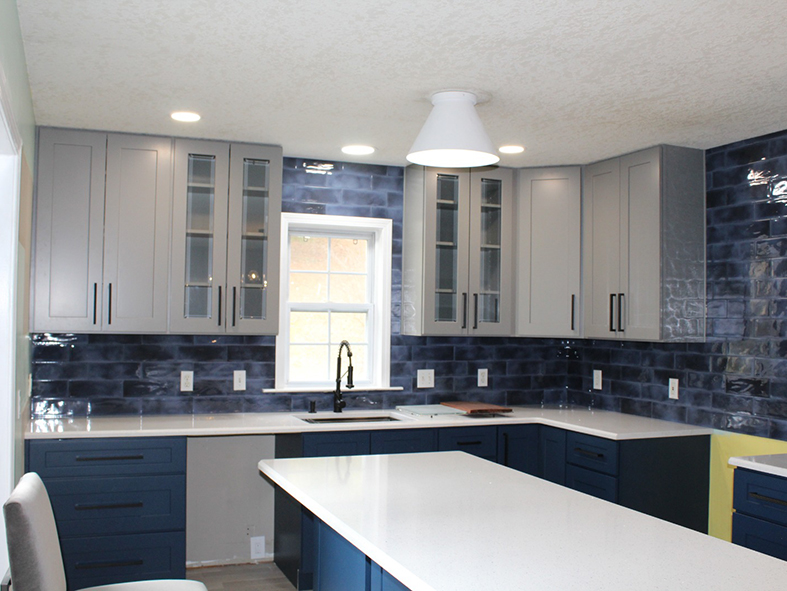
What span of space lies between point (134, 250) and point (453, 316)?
192 centimetres

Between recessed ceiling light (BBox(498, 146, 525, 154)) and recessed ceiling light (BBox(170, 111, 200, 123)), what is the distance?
168cm

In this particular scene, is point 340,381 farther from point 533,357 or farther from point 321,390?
point 533,357

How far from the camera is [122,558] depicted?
365 centimetres

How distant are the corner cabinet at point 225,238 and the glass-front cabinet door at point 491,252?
1.25 metres

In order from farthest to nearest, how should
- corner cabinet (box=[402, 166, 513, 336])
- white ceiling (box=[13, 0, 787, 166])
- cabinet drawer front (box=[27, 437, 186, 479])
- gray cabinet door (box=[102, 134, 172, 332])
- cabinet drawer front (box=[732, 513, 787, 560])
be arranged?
Result: corner cabinet (box=[402, 166, 513, 336]), gray cabinet door (box=[102, 134, 172, 332]), cabinet drawer front (box=[27, 437, 186, 479]), cabinet drawer front (box=[732, 513, 787, 560]), white ceiling (box=[13, 0, 787, 166])

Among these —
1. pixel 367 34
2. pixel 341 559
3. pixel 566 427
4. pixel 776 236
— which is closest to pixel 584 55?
pixel 367 34

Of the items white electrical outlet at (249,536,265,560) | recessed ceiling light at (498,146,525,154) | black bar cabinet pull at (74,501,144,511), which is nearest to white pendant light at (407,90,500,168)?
recessed ceiling light at (498,146,525,154)

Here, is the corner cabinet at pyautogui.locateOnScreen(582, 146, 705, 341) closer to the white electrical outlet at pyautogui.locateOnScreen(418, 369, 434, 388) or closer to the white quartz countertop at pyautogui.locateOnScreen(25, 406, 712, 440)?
the white quartz countertop at pyautogui.locateOnScreen(25, 406, 712, 440)

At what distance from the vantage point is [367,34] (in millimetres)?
2598

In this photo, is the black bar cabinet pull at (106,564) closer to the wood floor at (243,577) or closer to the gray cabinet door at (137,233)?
the wood floor at (243,577)

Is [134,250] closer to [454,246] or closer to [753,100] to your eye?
[454,246]

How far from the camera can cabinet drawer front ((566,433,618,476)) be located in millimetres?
3938

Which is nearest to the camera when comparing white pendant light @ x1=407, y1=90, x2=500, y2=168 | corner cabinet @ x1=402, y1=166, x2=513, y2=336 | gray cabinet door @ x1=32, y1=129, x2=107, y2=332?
white pendant light @ x1=407, y1=90, x2=500, y2=168

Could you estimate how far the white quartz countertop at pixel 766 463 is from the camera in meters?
3.11
